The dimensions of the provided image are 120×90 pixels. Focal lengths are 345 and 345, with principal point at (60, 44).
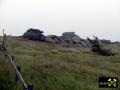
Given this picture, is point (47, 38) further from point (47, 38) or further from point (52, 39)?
point (52, 39)

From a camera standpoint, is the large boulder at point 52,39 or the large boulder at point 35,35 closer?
the large boulder at point 52,39

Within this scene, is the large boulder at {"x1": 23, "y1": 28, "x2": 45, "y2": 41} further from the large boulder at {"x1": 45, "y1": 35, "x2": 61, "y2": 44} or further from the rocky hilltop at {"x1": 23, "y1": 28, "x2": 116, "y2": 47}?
the large boulder at {"x1": 45, "y1": 35, "x2": 61, "y2": 44}

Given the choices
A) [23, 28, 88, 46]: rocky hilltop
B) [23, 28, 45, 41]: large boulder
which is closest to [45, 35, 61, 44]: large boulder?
[23, 28, 88, 46]: rocky hilltop

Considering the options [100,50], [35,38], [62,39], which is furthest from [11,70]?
[62,39]

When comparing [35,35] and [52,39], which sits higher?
[35,35]

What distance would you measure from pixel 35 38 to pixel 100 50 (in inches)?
935

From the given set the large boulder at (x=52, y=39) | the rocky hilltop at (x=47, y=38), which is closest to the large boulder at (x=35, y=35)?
the rocky hilltop at (x=47, y=38)

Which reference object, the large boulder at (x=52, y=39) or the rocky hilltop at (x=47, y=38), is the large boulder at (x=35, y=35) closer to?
the rocky hilltop at (x=47, y=38)

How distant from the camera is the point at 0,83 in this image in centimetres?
1225

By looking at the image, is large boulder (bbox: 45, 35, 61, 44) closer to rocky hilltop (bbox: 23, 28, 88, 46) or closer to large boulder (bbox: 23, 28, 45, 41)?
rocky hilltop (bbox: 23, 28, 88, 46)

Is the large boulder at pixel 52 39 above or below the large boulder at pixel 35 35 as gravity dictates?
below

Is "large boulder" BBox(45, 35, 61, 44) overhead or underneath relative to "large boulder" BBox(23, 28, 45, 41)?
underneath

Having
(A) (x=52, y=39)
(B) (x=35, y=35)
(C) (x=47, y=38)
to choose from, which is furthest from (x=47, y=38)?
(B) (x=35, y=35)

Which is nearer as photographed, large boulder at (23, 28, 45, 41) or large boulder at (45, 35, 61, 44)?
large boulder at (45, 35, 61, 44)
